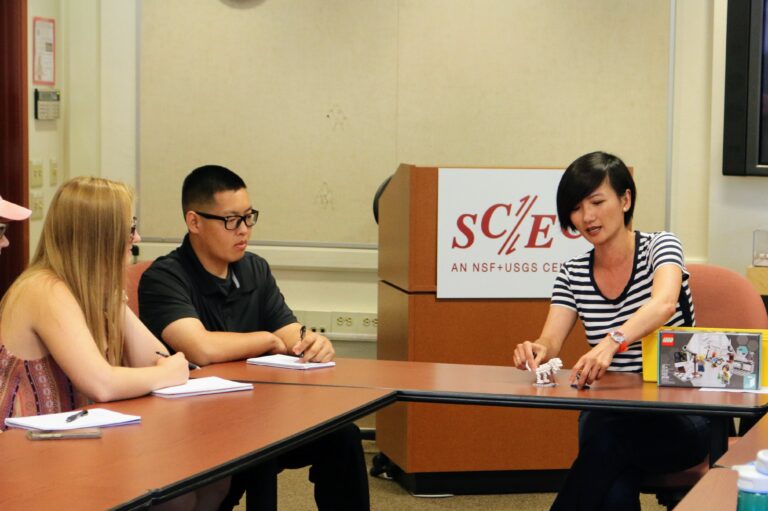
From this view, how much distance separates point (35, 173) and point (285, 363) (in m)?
2.47

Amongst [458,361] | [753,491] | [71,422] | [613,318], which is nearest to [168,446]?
[71,422]

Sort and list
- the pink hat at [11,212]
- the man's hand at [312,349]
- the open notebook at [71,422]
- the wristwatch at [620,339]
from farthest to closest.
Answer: the man's hand at [312,349]
the wristwatch at [620,339]
the pink hat at [11,212]
the open notebook at [71,422]

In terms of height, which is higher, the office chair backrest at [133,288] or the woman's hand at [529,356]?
the office chair backrest at [133,288]

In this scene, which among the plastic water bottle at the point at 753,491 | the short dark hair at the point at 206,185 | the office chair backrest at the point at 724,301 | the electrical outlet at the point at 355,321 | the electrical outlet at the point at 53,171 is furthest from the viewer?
the electrical outlet at the point at 355,321

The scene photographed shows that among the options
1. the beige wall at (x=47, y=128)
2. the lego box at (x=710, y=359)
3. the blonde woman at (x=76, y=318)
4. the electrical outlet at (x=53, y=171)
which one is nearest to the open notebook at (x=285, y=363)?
the blonde woman at (x=76, y=318)

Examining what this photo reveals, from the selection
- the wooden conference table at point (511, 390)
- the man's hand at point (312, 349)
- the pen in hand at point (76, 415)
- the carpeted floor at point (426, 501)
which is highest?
the man's hand at point (312, 349)

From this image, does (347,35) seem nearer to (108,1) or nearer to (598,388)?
(108,1)

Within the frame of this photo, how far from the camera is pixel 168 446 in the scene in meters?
2.36

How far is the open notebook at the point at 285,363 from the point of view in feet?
11.1

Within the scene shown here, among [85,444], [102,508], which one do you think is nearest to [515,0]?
[85,444]

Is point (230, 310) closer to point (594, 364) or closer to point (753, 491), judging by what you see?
point (594, 364)

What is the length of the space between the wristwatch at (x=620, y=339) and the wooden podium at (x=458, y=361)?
132cm

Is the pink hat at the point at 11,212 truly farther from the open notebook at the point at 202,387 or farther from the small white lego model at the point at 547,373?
the small white lego model at the point at 547,373

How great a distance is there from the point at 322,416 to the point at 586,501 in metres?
0.82
